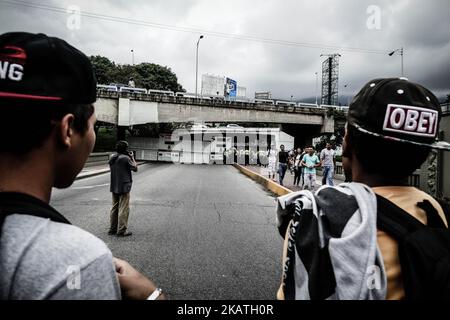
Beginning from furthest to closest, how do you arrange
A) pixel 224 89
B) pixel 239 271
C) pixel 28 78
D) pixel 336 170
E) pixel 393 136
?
pixel 224 89, pixel 336 170, pixel 239 271, pixel 393 136, pixel 28 78

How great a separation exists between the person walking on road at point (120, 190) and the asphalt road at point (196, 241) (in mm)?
267

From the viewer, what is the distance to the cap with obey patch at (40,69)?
34.8 inches

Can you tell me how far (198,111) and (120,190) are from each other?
92.4 ft

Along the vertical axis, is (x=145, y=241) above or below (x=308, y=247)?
below

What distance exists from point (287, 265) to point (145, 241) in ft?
15.9

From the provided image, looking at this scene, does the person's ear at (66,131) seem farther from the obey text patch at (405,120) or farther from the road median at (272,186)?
the road median at (272,186)

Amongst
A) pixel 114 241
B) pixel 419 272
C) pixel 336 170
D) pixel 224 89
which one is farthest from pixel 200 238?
pixel 224 89

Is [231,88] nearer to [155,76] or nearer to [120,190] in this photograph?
[155,76]

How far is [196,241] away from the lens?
572 cm

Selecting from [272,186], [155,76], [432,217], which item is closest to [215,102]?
[272,186]

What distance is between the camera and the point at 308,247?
3.64 feet
